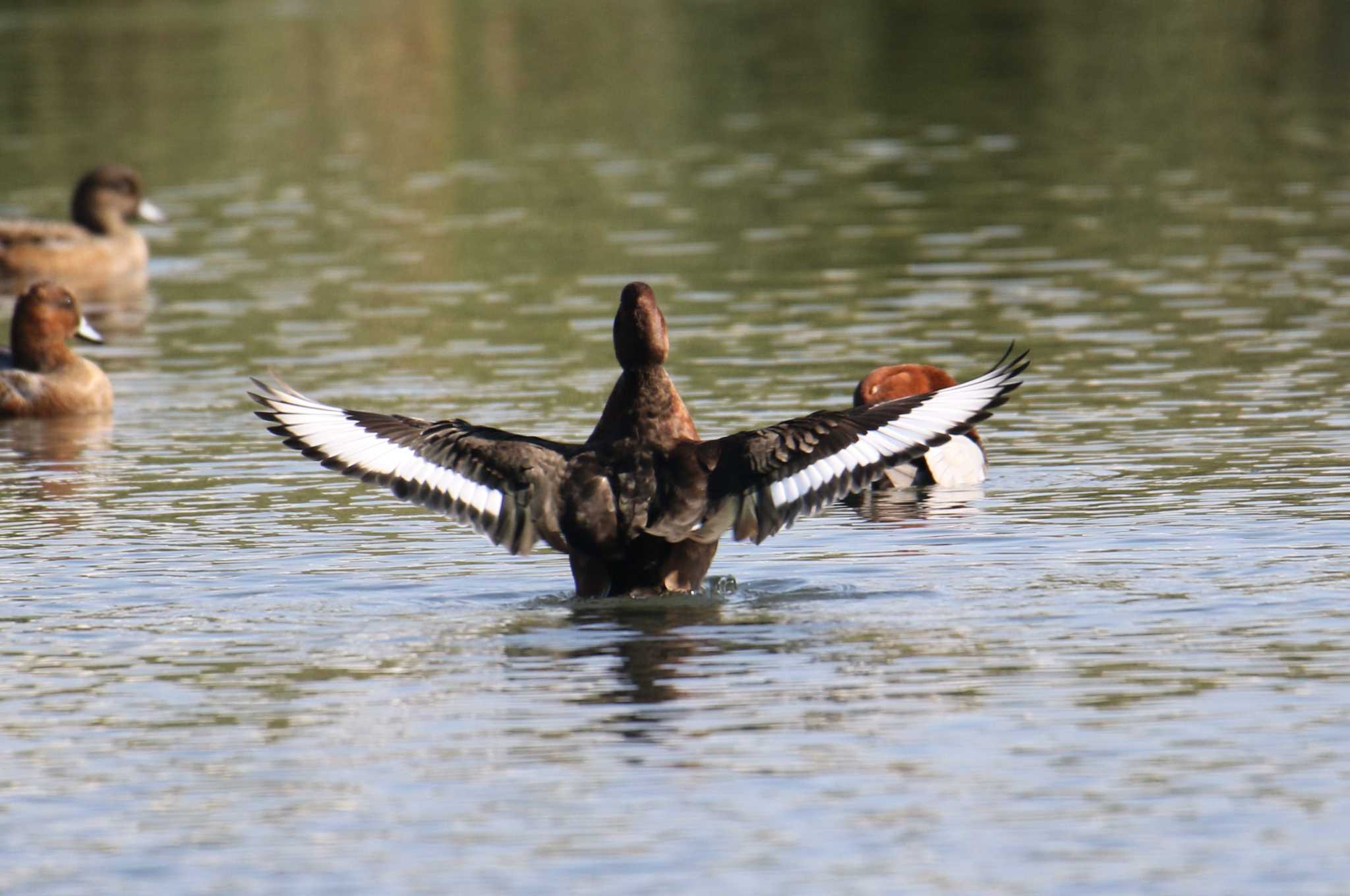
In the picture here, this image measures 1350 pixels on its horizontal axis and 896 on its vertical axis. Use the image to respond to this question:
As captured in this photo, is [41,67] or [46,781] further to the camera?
[41,67]

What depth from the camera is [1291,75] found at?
3806cm

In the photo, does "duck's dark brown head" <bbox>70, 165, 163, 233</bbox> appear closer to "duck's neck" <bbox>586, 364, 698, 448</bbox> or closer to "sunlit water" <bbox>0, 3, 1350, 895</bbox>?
"sunlit water" <bbox>0, 3, 1350, 895</bbox>

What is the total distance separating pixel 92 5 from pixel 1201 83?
36.6 m

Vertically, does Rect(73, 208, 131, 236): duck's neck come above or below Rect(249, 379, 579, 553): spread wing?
above

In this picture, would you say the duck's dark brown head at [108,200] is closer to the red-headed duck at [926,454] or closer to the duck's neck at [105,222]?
the duck's neck at [105,222]

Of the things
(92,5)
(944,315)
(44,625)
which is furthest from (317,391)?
(92,5)

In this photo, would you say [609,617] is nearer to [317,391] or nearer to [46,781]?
[46,781]

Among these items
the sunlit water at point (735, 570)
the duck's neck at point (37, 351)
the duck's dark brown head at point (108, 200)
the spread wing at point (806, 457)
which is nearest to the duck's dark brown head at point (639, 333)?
the spread wing at point (806, 457)

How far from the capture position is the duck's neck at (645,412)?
10.2 metres

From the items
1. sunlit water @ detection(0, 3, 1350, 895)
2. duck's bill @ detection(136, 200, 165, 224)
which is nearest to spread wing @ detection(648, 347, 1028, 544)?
sunlit water @ detection(0, 3, 1350, 895)

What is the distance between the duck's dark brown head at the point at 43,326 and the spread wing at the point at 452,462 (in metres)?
7.66

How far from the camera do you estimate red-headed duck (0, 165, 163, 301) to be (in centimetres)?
2530

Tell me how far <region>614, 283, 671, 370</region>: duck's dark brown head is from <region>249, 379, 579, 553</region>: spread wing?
18.1 inches

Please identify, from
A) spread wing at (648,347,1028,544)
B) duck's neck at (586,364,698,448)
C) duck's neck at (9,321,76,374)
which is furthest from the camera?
duck's neck at (9,321,76,374)
